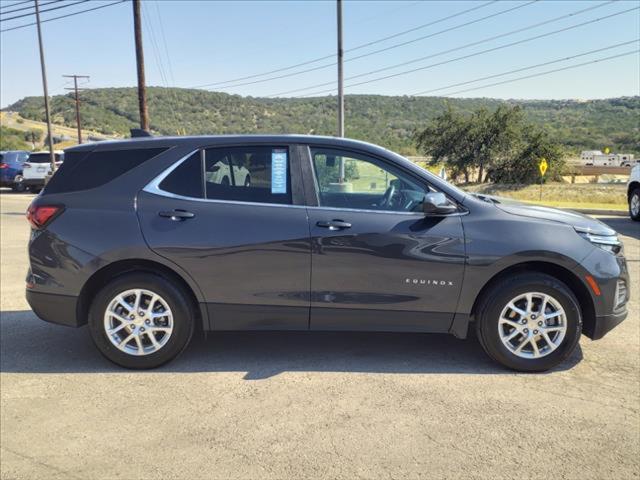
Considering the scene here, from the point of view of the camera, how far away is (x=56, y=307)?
13.5ft

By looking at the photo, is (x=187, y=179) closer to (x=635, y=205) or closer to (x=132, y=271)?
(x=132, y=271)

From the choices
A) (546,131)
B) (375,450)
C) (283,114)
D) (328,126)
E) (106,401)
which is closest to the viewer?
(375,450)

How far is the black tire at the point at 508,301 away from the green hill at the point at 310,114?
57.9 meters

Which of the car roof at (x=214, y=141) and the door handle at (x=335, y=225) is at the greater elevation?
the car roof at (x=214, y=141)

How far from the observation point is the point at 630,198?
1410 cm

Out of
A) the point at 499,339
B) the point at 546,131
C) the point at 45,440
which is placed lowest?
the point at 45,440

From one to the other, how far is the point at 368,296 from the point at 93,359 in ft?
7.60

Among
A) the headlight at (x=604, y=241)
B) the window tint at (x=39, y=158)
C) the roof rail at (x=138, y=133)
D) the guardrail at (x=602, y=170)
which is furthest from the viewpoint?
the guardrail at (x=602, y=170)

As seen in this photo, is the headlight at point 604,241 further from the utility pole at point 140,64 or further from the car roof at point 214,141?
the utility pole at point 140,64

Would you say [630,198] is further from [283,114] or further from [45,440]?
[283,114]

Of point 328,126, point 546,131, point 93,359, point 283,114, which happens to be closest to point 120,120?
point 283,114

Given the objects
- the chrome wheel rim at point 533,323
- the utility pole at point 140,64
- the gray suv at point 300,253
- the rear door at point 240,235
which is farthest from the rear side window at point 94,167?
the utility pole at point 140,64

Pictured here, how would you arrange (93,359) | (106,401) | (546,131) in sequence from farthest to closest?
(546,131) → (93,359) → (106,401)

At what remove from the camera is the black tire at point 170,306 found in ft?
13.1
